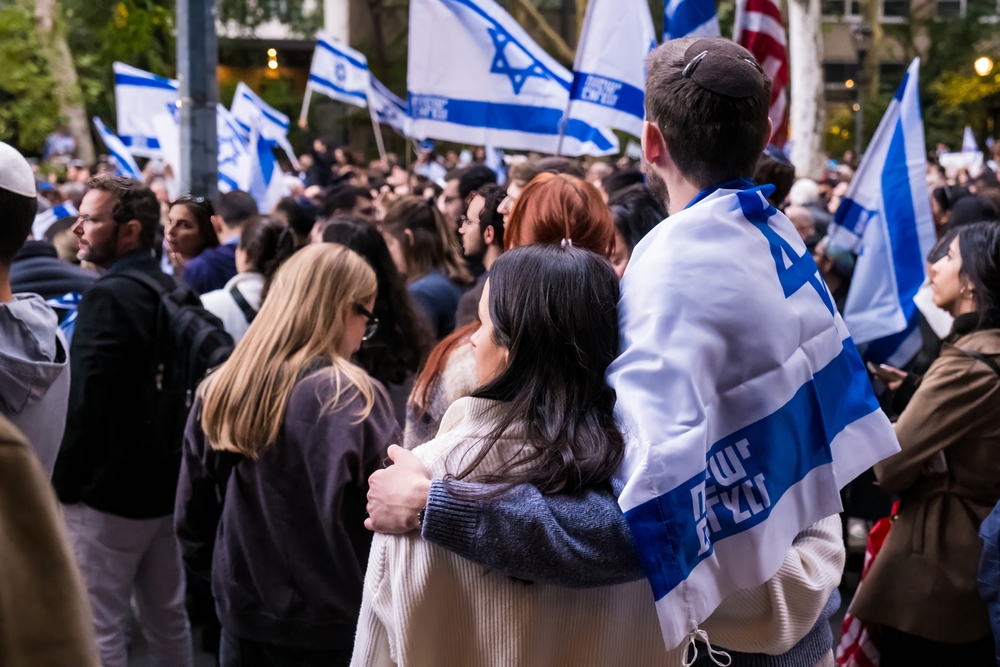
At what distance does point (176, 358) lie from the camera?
13.0 ft

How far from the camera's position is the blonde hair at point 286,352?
2.96 meters

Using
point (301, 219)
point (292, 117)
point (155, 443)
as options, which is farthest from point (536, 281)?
point (292, 117)

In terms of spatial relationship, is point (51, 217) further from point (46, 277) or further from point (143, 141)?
point (143, 141)

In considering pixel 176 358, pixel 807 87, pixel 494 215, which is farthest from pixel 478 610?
pixel 807 87

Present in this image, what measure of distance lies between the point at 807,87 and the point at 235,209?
15293mm

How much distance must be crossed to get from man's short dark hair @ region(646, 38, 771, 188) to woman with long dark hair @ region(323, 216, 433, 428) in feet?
7.85

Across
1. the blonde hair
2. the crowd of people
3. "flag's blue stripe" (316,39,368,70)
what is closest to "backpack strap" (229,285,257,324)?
the crowd of people

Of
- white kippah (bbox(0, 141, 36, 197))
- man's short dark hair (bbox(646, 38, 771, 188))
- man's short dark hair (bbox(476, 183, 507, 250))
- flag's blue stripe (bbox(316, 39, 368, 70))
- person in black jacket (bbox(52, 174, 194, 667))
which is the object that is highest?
flag's blue stripe (bbox(316, 39, 368, 70))

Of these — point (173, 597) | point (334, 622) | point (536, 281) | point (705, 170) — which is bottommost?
point (173, 597)

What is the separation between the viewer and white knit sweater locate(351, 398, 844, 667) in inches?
69.7

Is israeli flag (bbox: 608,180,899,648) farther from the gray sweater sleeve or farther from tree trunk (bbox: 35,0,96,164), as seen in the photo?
tree trunk (bbox: 35,0,96,164)

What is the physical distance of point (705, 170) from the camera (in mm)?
1934

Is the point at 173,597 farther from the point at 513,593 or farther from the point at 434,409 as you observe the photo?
the point at 513,593

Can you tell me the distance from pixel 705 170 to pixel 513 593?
840 mm
